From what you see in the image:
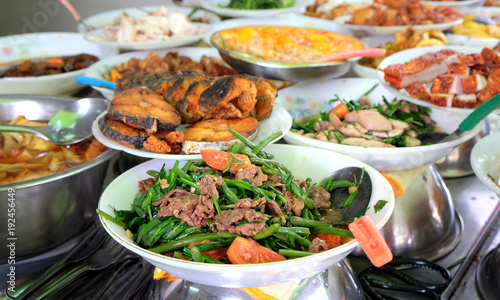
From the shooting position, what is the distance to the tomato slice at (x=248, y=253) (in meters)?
1.13

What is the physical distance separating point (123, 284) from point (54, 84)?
4.95 feet

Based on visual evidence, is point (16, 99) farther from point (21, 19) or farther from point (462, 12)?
point (21, 19)

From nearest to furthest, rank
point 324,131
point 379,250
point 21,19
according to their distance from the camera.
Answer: point 379,250 → point 324,131 → point 21,19

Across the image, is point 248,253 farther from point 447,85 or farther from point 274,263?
point 447,85

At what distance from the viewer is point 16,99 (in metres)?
2.12

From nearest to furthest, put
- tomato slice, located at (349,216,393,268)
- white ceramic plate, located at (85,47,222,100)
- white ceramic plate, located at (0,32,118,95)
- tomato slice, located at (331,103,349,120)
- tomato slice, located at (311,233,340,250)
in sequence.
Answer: tomato slice, located at (349,216,393,268), tomato slice, located at (311,233,340,250), tomato slice, located at (331,103,349,120), white ceramic plate, located at (85,47,222,100), white ceramic plate, located at (0,32,118,95)

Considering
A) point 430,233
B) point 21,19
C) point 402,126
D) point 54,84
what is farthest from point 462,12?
point 21,19

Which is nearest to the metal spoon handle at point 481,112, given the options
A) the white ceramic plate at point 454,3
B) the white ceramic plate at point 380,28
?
the white ceramic plate at point 380,28

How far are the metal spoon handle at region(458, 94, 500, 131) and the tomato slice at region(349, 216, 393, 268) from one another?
843 mm

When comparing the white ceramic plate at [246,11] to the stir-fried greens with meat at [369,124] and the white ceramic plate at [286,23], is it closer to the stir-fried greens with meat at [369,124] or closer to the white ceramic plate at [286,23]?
the white ceramic plate at [286,23]

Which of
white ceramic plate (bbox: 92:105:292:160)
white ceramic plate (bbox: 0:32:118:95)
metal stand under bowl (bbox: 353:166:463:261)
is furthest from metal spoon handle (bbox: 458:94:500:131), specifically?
white ceramic plate (bbox: 0:32:118:95)

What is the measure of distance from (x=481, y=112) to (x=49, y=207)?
1.70 metres

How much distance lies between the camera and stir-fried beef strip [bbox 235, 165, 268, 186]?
4.28 feet

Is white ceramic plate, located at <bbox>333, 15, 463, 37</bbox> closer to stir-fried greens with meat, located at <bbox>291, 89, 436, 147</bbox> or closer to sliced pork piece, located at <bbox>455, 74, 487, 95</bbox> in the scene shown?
stir-fried greens with meat, located at <bbox>291, 89, 436, 147</bbox>
